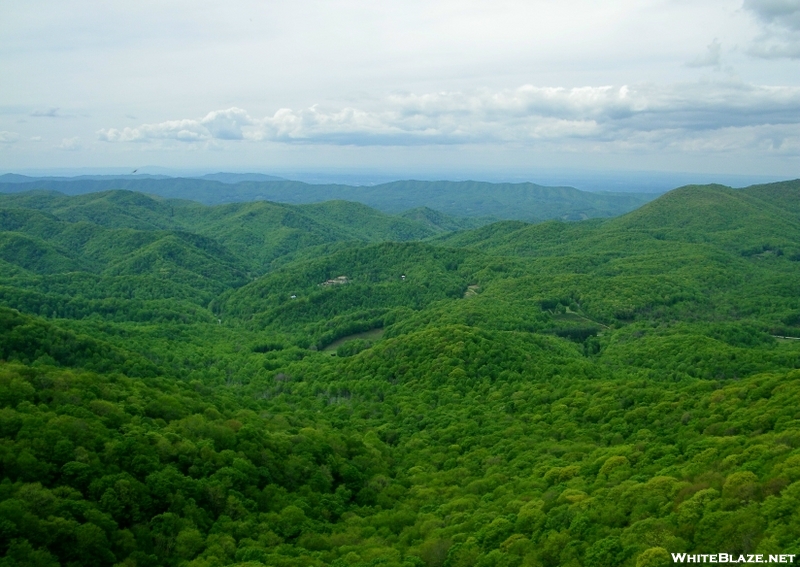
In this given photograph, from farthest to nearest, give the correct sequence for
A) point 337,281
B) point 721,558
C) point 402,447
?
1. point 337,281
2. point 402,447
3. point 721,558

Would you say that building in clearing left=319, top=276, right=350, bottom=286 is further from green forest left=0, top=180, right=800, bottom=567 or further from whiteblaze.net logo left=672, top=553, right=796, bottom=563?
whiteblaze.net logo left=672, top=553, right=796, bottom=563

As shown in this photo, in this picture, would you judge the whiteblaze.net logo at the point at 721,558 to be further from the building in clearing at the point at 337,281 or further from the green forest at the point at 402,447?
the building in clearing at the point at 337,281

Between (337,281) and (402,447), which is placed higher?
(337,281)

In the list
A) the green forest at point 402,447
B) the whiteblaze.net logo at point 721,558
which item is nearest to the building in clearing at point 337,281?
the green forest at point 402,447

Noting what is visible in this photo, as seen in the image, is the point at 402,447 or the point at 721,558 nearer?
the point at 721,558

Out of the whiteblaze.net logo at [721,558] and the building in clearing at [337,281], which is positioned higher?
the whiteblaze.net logo at [721,558]

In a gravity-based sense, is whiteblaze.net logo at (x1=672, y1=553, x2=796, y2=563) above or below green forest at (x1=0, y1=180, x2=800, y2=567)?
above

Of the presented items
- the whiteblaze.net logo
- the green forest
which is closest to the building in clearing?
the green forest

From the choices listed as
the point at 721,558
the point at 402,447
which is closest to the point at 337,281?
the point at 402,447

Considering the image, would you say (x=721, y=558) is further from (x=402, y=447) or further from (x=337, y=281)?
(x=337, y=281)

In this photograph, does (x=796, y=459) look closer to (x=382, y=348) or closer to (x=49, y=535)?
(x=49, y=535)

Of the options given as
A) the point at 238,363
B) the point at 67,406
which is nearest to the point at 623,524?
the point at 67,406
